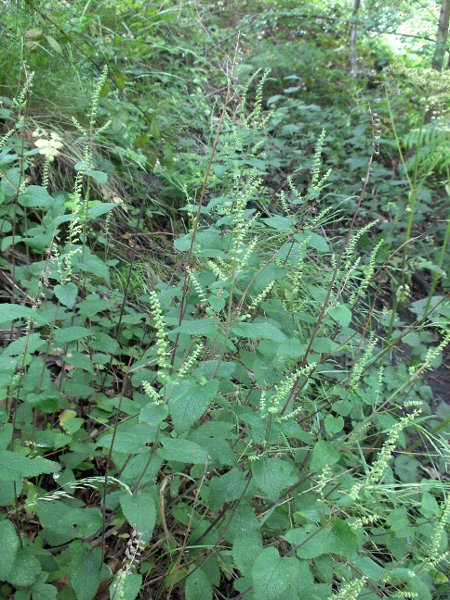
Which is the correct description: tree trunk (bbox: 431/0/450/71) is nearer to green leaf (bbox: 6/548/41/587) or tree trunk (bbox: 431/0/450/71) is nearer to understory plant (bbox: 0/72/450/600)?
understory plant (bbox: 0/72/450/600)

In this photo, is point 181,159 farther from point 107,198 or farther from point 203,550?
point 203,550

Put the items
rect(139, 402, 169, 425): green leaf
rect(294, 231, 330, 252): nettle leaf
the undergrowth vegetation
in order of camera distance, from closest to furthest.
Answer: rect(139, 402, 169, 425): green leaf, the undergrowth vegetation, rect(294, 231, 330, 252): nettle leaf

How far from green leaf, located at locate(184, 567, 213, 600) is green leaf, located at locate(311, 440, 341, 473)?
44 cm

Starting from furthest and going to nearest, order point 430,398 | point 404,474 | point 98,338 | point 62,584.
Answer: point 430,398 < point 404,474 < point 98,338 < point 62,584

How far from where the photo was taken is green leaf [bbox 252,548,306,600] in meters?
1.19

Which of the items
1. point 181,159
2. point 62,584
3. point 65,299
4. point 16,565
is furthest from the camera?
point 181,159

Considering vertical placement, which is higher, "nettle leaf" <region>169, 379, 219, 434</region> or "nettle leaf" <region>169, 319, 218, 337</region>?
"nettle leaf" <region>169, 319, 218, 337</region>

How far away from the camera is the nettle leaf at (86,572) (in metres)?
1.31

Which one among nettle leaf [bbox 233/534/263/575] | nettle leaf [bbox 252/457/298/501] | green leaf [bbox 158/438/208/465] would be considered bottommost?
nettle leaf [bbox 233/534/263/575]

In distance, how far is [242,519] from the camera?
147 centimetres

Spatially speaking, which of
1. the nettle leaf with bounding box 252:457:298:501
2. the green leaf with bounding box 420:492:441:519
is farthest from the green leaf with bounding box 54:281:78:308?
the green leaf with bounding box 420:492:441:519

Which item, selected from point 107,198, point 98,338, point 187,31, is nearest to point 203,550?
point 98,338

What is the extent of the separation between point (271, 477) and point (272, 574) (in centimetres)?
22

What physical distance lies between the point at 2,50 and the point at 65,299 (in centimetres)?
249
